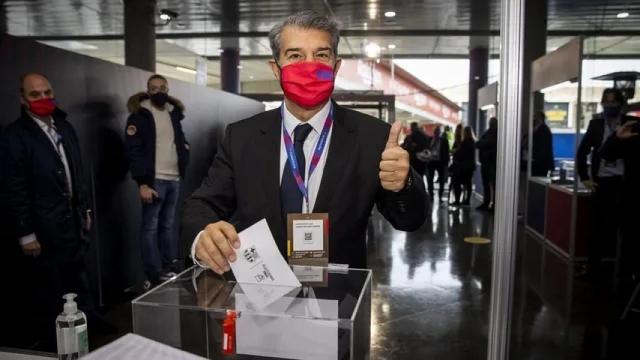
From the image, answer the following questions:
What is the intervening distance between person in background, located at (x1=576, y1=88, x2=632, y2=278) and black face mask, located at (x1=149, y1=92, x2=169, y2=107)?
12.0 ft

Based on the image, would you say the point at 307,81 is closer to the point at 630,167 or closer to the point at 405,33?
the point at 630,167

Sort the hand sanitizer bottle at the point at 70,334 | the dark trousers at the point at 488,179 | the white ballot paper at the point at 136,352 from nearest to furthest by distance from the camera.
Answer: the white ballot paper at the point at 136,352 → the hand sanitizer bottle at the point at 70,334 → the dark trousers at the point at 488,179

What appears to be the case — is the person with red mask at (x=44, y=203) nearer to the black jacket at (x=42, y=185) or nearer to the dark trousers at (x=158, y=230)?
the black jacket at (x=42, y=185)

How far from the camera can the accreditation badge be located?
1.24 m

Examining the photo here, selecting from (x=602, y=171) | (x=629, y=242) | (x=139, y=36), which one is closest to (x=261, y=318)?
(x=629, y=242)

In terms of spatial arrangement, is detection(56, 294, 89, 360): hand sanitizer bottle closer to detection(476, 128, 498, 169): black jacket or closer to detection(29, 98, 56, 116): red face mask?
detection(29, 98, 56, 116): red face mask

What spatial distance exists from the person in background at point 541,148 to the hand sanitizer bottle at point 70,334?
20.5 ft

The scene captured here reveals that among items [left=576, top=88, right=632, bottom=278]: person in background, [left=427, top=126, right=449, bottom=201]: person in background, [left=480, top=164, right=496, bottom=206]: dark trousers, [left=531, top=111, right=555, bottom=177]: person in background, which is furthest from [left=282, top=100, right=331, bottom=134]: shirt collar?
[left=427, top=126, right=449, bottom=201]: person in background

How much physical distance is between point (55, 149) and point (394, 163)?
2312mm

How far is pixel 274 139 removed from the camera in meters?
A: 1.44

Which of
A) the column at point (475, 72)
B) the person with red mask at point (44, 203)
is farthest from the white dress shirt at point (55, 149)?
the column at point (475, 72)

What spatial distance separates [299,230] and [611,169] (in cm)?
405

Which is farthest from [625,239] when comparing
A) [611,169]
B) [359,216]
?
[359,216]

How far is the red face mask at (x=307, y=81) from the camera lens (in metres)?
1.32
